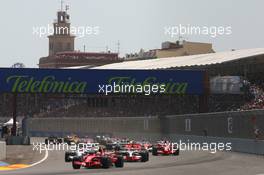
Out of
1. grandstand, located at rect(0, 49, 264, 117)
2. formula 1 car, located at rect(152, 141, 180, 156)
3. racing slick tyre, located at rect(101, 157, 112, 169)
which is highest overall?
grandstand, located at rect(0, 49, 264, 117)

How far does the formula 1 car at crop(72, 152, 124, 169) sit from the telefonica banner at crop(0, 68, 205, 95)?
27.8m

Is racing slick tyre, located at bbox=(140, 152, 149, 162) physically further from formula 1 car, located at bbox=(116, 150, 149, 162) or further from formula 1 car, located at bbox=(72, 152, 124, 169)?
formula 1 car, located at bbox=(72, 152, 124, 169)

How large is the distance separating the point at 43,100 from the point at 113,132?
33248mm

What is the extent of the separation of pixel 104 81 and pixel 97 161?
2907 cm

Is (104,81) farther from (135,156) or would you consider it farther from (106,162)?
(106,162)

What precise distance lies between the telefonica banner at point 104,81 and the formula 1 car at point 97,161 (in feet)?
91.4

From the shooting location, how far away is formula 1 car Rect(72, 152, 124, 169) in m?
23.0

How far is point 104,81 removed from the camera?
52.0 metres

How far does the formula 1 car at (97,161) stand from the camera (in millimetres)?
22969

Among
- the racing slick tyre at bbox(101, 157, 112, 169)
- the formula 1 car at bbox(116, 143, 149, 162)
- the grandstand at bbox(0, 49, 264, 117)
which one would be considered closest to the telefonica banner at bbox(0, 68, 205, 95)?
the grandstand at bbox(0, 49, 264, 117)

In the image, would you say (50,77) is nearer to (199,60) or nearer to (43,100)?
(199,60)

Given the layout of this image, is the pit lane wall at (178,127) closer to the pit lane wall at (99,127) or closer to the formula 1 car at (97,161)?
the pit lane wall at (99,127)

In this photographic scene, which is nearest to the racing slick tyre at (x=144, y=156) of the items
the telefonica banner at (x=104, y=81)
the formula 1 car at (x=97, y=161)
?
the formula 1 car at (x=97, y=161)

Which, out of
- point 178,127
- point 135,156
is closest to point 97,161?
point 135,156
